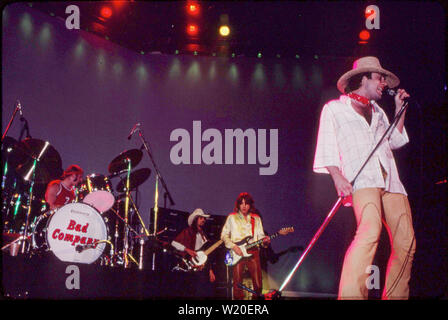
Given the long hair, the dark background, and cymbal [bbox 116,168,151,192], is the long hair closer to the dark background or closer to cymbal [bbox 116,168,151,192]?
the dark background

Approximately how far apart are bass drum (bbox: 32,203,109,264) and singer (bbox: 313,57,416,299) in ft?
8.39

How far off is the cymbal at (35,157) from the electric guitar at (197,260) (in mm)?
2060

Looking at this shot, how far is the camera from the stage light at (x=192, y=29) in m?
5.61

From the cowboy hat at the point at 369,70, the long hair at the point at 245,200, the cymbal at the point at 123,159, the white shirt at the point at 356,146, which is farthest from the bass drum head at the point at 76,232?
the cowboy hat at the point at 369,70

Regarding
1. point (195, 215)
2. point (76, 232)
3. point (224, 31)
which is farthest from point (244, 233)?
point (224, 31)

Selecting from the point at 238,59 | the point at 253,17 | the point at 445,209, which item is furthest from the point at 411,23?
the point at 238,59

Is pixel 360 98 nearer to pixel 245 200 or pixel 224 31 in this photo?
pixel 245 200

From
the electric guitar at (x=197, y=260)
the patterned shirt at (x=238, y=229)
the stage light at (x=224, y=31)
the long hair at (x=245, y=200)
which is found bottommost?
the electric guitar at (x=197, y=260)

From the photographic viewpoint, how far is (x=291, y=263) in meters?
5.66

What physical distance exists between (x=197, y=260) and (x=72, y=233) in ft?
6.23

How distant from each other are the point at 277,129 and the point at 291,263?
1.85m

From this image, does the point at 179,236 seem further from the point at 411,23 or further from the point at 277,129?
the point at 411,23

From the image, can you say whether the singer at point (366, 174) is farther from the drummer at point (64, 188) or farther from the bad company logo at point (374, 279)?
the drummer at point (64, 188)

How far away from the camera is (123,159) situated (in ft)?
16.6
